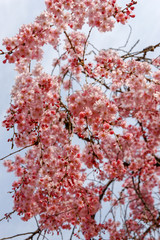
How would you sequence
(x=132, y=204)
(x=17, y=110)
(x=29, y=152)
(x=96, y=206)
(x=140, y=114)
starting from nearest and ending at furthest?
(x=17, y=110) < (x=29, y=152) < (x=96, y=206) < (x=140, y=114) < (x=132, y=204)

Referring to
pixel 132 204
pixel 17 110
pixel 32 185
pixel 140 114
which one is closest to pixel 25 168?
pixel 32 185

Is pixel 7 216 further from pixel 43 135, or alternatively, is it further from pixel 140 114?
pixel 140 114

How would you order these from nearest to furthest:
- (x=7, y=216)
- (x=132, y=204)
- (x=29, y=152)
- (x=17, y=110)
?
(x=17, y=110) < (x=7, y=216) < (x=29, y=152) < (x=132, y=204)

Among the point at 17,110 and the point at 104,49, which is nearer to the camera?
the point at 17,110

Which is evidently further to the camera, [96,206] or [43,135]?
[96,206]

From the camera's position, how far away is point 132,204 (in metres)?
7.63

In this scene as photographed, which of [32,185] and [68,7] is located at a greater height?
[68,7]

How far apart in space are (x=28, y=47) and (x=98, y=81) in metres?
1.17

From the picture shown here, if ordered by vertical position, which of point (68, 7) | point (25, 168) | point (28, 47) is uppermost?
point (68, 7)

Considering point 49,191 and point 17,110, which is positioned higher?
point 17,110

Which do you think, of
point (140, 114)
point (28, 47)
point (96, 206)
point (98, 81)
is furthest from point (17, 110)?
point (140, 114)

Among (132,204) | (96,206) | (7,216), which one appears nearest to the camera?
(7,216)

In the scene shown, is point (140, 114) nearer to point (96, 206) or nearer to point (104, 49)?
point (104, 49)

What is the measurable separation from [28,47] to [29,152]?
5.50ft
